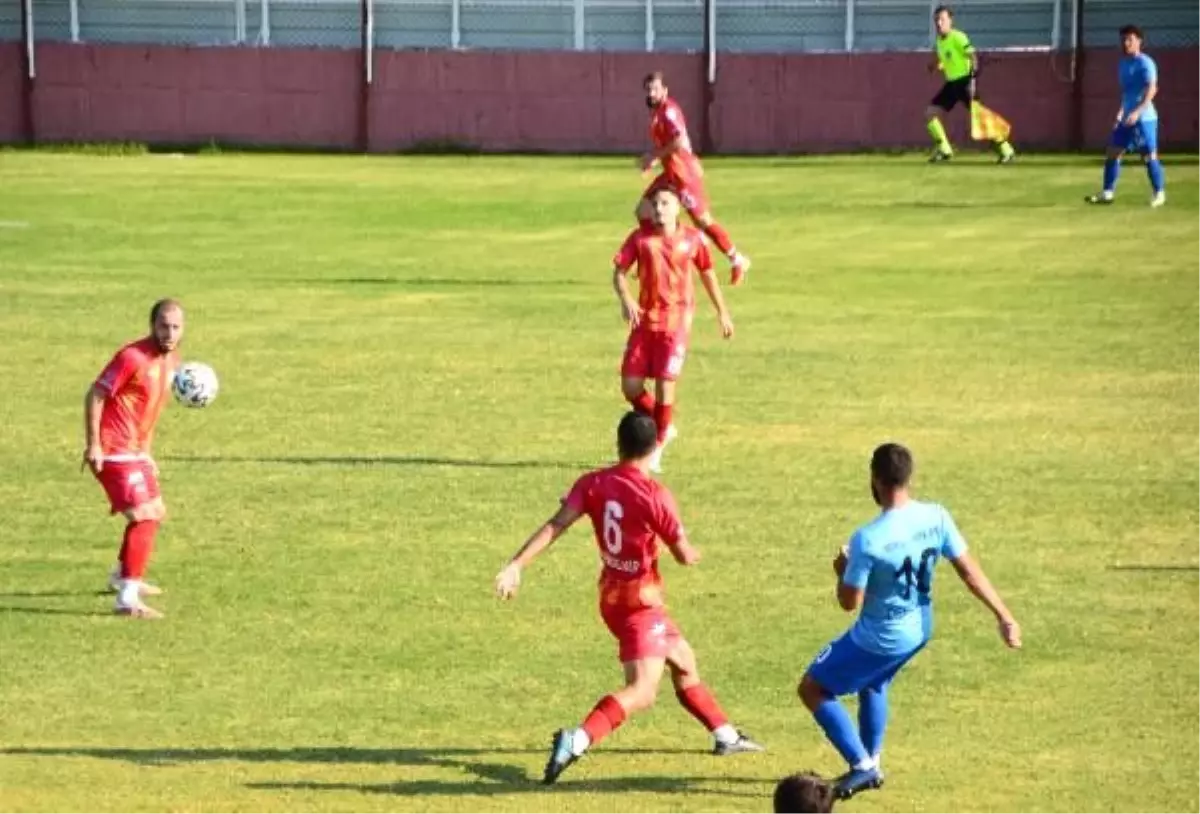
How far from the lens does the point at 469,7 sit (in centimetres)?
5512

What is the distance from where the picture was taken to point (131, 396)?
615 inches

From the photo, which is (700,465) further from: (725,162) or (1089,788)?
(725,162)

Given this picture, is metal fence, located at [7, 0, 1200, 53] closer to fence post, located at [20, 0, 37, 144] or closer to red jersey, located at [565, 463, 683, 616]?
fence post, located at [20, 0, 37, 144]

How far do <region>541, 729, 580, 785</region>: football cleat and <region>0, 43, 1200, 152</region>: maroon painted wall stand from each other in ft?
135

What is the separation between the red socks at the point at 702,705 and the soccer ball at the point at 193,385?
16.0 ft

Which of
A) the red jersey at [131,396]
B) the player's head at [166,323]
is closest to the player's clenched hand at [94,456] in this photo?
the red jersey at [131,396]

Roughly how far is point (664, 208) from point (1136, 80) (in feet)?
70.6

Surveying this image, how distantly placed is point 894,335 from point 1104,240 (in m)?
8.96

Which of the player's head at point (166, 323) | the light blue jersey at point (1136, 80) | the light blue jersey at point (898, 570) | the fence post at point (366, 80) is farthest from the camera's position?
the fence post at point (366, 80)

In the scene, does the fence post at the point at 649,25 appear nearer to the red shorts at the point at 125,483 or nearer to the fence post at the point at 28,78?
the fence post at the point at 28,78

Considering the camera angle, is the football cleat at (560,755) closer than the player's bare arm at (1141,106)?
Yes

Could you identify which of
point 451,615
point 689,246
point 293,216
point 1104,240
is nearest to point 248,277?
point 293,216

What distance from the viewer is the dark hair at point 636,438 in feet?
Answer: 40.0

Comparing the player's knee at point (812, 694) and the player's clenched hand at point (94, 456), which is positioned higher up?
the player's clenched hand at point (94, 456)
